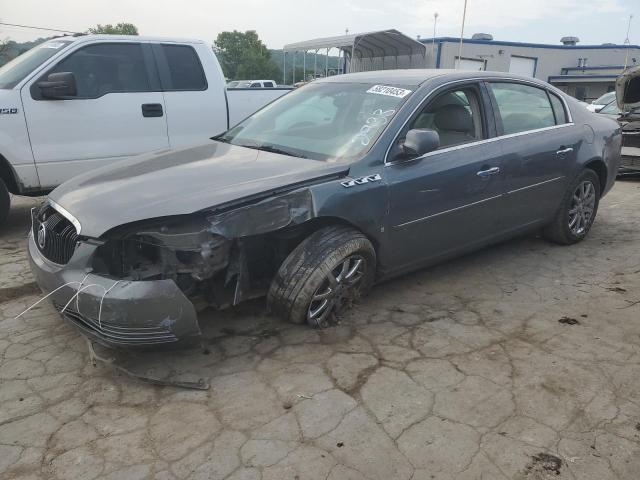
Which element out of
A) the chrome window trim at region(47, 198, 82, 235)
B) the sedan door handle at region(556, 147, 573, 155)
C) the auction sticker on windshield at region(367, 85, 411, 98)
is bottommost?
Result: the chrome window trim at region(47, 198, 82, 235)

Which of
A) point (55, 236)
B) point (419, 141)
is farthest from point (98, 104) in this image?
point (419, 141)

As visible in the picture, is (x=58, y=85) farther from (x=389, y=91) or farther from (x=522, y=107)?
(x=522, y=107)

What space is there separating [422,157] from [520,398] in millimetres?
1665

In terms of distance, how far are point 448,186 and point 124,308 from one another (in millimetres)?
2268

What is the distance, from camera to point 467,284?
408cm

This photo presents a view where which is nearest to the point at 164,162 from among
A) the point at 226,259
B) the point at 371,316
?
the point at 226,259

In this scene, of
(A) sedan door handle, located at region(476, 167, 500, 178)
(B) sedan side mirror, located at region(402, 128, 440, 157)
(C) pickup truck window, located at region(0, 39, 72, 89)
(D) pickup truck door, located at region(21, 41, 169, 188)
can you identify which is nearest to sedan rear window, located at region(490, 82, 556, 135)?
(A) sedan door handle, located at region(476, 167, 500, 178)

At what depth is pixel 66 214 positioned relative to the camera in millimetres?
2891

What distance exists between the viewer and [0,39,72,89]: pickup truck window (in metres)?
4.97

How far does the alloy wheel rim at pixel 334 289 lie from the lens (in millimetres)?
3178

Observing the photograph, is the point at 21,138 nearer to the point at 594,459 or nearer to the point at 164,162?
the point at 164,162

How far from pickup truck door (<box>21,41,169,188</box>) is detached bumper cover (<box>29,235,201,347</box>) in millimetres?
2857

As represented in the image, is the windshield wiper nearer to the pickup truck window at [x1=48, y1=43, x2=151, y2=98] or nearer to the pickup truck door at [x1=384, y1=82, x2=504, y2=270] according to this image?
the pickup truck door at [x1=384, y1=82, x2=504, y2=270]

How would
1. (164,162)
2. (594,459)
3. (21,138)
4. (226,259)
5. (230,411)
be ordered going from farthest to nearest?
1. (21,138)
2. (164,162)
3. (226,259)
4. (230,411)
5. (594,459)
